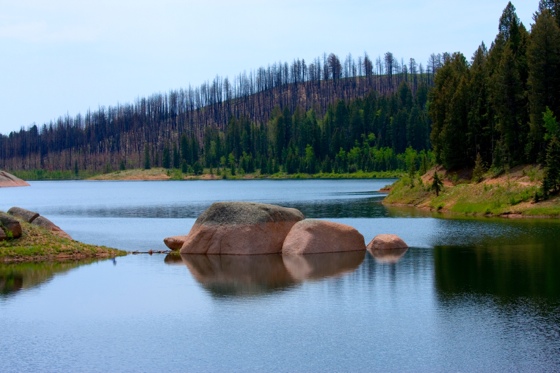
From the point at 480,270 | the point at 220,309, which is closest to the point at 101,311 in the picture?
the point at 220,309

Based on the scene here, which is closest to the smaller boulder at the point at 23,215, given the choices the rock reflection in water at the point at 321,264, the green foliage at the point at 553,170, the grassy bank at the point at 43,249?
the grassy bank at the point at 43,249

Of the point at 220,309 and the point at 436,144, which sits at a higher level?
the point at 436,144

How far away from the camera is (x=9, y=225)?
141ft

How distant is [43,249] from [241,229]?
11646 millimetres

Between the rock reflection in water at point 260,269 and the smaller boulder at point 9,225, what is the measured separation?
29.4 feet

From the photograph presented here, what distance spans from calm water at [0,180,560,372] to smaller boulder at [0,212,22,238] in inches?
114

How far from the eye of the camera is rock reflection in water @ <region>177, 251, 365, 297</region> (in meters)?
34.5

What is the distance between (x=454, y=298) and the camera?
30.8 meters

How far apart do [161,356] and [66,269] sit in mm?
19755

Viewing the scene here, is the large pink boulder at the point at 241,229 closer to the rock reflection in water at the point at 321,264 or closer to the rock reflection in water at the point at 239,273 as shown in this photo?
the rock reflection in water at the point at 239,273

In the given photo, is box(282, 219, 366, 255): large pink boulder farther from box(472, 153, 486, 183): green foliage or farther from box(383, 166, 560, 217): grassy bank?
box(472, 153, 486, 183): green foliage

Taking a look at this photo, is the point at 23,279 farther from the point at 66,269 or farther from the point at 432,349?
the point at 432,349

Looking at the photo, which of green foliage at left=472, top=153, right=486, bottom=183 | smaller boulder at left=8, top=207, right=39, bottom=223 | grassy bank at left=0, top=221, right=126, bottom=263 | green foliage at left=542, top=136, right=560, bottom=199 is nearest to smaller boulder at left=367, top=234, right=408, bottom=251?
grassy bank at left=0, top=221, right=126, bottom=263

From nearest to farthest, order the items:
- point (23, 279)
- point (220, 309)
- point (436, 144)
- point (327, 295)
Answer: point (220, 309) → point (327, 295) → point (23, 279) → point (436, 144)
